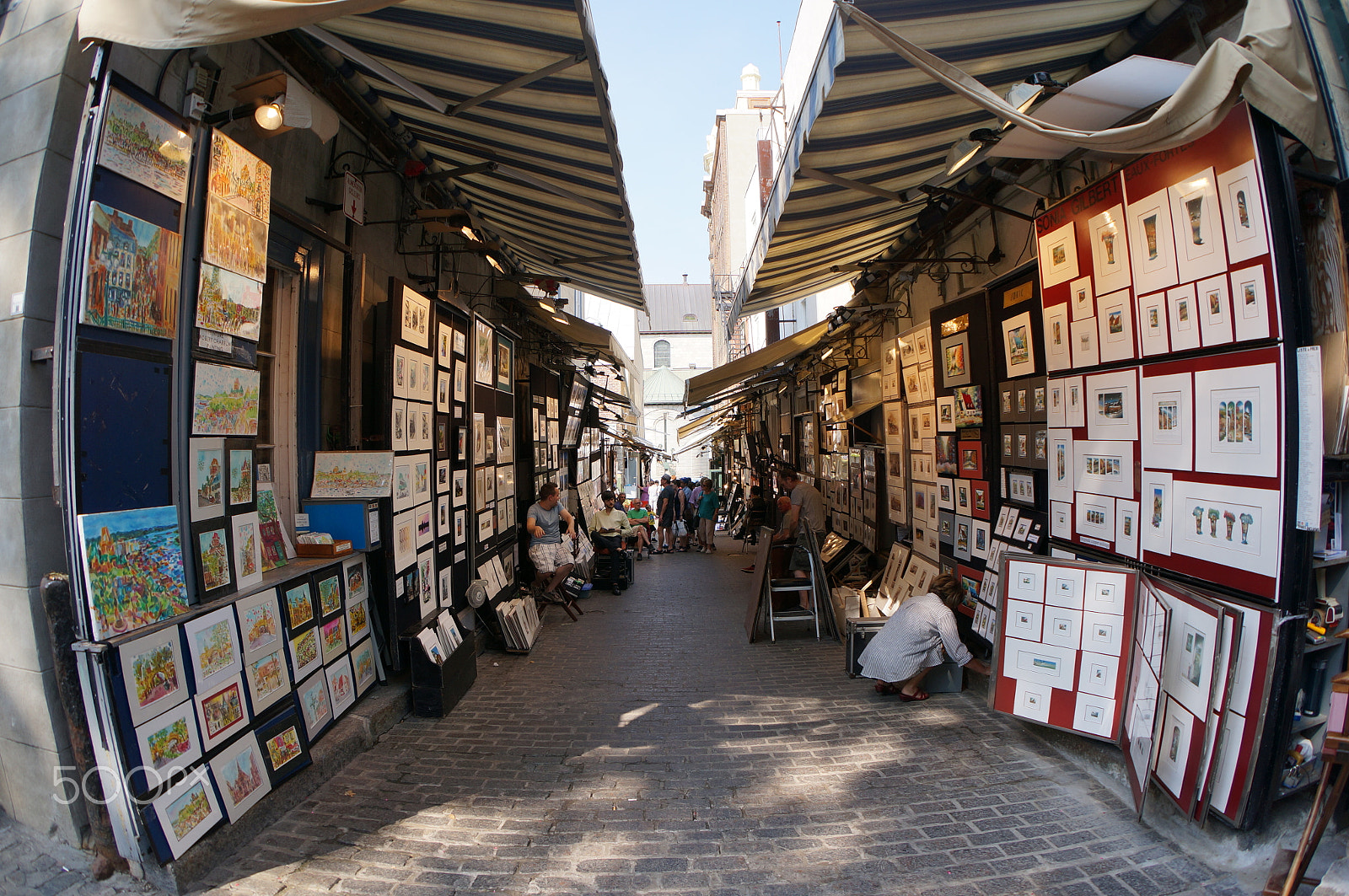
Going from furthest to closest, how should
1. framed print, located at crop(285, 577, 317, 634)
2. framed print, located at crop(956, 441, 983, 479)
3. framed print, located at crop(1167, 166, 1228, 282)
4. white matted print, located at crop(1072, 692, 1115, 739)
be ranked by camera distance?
framed print, located at crop(956, 441, 983, 479) → framed print, located at crop(285, 577, 317, 634) → white matted print, located at crop(1072, 692, 1115, 739) → framed print, located at crop(1167, 166, 1228, 282)

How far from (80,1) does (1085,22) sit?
15.6 ft

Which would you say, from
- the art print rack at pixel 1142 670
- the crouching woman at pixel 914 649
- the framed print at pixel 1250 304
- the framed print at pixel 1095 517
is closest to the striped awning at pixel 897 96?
the framed print at pixel 1250 304

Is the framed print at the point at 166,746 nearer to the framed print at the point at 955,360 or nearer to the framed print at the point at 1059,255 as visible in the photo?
the framed print at the point at 1059,255

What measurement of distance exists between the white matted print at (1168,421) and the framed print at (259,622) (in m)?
4.73

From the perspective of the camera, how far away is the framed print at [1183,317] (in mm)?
3193

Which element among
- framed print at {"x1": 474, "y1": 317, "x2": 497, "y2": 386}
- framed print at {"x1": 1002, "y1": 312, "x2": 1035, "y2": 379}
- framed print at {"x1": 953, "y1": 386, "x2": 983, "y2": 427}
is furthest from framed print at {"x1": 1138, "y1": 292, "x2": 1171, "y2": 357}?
framed print at {"x1": 474, "y1": 317, "x2": 497, "y2": 386}

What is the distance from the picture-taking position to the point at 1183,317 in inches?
129

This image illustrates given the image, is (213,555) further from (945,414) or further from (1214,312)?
(945,414)

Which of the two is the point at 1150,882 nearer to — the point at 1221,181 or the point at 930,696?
the point at 930,696

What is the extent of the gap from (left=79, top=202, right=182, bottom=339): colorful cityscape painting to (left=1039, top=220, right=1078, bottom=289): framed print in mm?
4859

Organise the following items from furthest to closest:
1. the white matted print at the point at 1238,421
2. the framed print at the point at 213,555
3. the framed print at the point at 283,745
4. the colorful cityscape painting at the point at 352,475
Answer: the colorful cityscape painting at the point at 352,475, the framed print at the point at 283,745, the framed print at the point at 213,555, the white matted print at the point at 1238,421

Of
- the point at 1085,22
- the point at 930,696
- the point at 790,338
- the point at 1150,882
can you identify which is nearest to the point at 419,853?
the point at 1150,882

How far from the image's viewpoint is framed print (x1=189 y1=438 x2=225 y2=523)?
3088 mm

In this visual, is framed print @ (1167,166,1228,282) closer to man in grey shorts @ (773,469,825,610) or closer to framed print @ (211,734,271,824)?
man in grey shorts @ (773,469,825,610)
